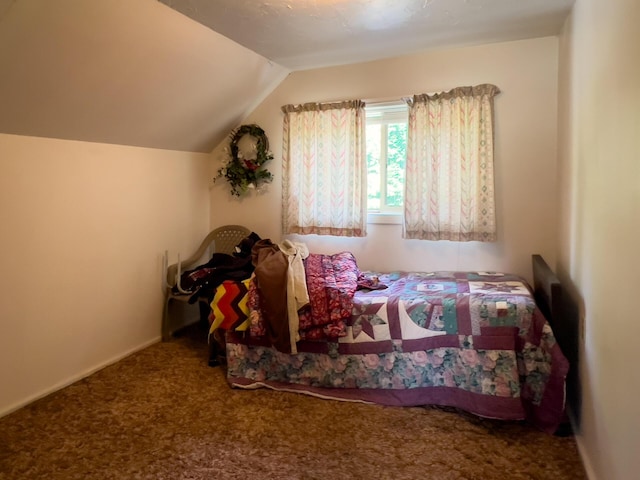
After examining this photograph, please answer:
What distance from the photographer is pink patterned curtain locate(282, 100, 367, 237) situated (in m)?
3.50

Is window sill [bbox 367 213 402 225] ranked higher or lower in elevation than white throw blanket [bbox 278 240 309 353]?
higher

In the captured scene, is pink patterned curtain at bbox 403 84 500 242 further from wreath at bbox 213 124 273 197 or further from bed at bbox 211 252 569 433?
wreath at bbox 213 124 273 197

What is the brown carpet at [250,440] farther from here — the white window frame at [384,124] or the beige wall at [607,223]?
the white window frame at [384,124]

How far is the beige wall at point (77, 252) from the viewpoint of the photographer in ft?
8.07

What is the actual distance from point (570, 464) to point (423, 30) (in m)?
2.51

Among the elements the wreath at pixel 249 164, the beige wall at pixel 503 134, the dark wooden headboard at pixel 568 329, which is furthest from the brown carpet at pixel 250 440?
the wreath at pixel 249 164

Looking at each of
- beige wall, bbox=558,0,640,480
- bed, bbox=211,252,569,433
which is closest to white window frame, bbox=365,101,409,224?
bed, bbox=211,252,569,433

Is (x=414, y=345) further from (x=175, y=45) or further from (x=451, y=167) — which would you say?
(x=175, y=45)

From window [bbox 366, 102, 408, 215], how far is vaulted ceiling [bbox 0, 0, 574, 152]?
45 centimetres

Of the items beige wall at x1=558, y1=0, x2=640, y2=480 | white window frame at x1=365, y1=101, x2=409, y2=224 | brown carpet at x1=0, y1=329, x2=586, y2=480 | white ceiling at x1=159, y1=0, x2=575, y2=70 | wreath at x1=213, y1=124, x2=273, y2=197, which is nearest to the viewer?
beige wall at x1=558, y1=0, x2=640, y2=480

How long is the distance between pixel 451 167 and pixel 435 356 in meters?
1.39

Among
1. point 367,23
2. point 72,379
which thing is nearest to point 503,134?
point 367,23

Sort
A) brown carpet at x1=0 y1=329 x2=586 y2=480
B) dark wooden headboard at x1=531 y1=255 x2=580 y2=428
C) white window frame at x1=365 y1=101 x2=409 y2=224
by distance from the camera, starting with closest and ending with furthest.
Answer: brown carpet at x1=0 y1=329 x2=586 y2=480, dark wooden headboard at x1=531 y1=255 x2=580 y2=428, white window frame at x1=365 y1=101 x2=409 y2=224

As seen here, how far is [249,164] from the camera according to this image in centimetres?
384
